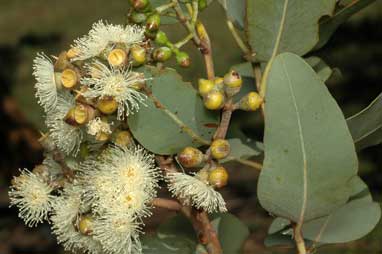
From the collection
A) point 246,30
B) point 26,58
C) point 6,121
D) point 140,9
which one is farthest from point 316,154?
point 26,58

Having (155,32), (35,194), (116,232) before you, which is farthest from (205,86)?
(35,194)

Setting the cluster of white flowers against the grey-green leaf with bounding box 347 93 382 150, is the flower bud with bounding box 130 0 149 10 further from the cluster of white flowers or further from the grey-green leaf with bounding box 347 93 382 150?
the grey-green leaf with bounding box 347 93 382 150

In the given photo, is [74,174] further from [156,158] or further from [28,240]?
[28,240]

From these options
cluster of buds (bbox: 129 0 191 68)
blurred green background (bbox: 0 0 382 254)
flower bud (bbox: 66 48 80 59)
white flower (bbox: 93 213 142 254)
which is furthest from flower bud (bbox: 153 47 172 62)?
blurred green background (bbox: 0 0 382 254)

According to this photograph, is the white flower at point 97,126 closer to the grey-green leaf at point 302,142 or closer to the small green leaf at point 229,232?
the grey-green leaf at point 302,142

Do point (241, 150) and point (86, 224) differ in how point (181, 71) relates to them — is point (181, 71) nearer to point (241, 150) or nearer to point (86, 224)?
point (241, 150)

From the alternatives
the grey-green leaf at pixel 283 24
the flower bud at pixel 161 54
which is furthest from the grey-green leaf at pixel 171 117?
the grey-green leaf at pixel 283 24
